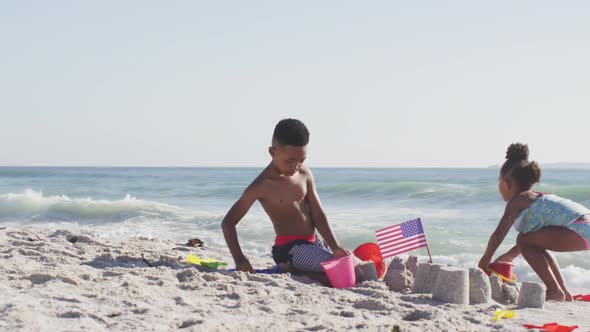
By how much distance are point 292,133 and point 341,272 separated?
0.92m

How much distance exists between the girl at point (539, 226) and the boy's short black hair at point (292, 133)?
1360 millimetres

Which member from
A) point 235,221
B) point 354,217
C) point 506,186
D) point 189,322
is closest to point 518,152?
point 506,186

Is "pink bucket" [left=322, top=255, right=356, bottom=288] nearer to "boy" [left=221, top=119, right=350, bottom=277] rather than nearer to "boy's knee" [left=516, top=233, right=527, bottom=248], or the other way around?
"boy" [left=221, top=119, right=350, bottom=277]

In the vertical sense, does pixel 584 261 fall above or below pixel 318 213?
below

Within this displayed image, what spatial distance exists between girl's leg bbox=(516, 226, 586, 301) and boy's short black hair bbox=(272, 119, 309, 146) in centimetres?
157

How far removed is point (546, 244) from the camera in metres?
4.33

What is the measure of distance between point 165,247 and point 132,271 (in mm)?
2031

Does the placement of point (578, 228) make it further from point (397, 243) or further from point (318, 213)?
point (318, 213)

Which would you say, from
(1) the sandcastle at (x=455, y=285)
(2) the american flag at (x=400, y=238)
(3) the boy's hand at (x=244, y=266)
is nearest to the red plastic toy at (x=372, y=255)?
(2) the american flag at (x=400, y=238)

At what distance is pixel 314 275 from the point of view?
170 inches

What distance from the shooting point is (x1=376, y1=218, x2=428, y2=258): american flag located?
4.82 meters

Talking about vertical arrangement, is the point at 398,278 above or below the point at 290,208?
below

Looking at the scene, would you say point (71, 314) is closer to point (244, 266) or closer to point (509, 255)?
point (244, 266)

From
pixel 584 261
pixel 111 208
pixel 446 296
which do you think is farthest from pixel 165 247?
pixel 111 208
